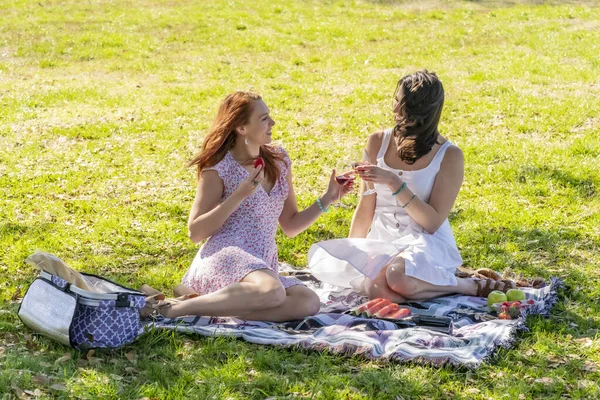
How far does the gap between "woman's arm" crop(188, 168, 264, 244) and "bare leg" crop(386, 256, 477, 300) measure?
3.66 ft

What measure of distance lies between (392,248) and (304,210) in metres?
0.66

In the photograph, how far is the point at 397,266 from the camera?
5859 mm

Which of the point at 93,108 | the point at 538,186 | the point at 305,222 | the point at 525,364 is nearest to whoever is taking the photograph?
the point at 525,364

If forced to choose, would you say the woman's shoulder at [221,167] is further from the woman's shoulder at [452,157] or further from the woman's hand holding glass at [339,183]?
the woman's shoulder at [452,157]

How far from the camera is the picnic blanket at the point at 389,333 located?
5.00m

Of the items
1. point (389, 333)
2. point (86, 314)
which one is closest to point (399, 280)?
point (389, 333)

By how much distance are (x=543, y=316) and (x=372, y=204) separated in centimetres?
142

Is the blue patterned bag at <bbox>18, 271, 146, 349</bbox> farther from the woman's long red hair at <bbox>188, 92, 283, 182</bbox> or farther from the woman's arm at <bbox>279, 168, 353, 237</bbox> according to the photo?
the woman's arm at <bbox>279, 168, 353, 237</bbox>

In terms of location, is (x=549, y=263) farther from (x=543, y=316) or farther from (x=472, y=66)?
(x=472, y=66)

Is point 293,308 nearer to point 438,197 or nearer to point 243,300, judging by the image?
point 243,300

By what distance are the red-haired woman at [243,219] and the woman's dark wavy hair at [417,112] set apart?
612 millimetres

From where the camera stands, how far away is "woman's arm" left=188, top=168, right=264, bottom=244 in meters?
5.50

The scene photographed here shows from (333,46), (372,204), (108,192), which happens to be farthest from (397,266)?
(333,46)

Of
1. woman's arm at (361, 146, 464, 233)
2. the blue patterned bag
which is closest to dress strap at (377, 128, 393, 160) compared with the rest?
woman's arm at (361, 146, 464, 233)
